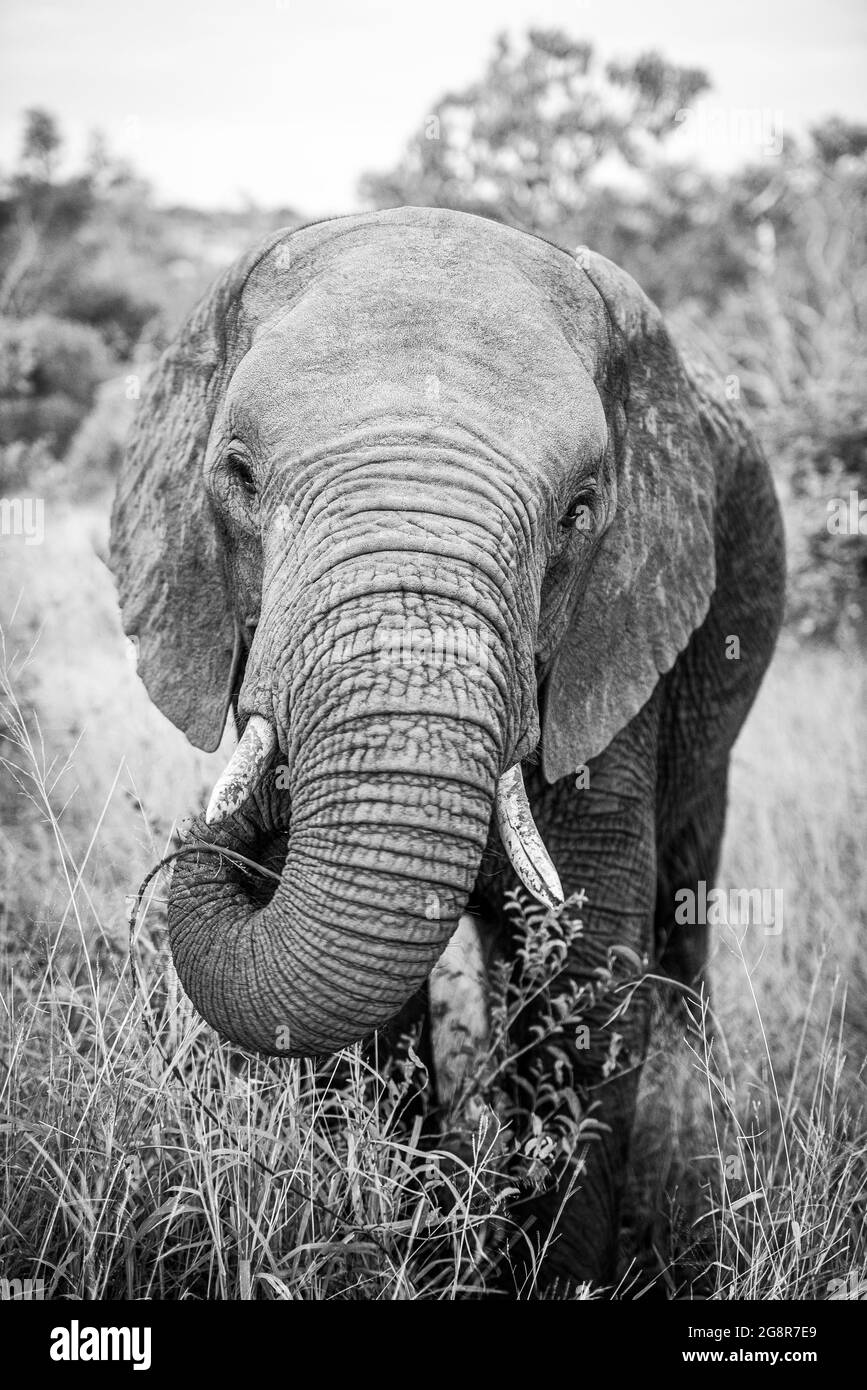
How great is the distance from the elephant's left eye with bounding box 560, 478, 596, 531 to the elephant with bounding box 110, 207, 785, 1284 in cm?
1

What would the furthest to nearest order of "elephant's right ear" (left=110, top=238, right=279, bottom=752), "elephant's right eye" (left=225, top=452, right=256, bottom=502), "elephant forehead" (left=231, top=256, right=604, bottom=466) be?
"elephant's right ear" (left=110, top=238, right=279, bottom=752) < "elephant's right eye" (left=225, top=452, right=256, bottom=502) < "elephant forehead" (left=231, top=256, right=604, bottom=466)

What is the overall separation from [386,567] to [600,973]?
1.68m

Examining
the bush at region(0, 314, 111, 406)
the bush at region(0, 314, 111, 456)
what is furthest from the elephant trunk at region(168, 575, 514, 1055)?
the bush at region(0, 314, 111, 406)

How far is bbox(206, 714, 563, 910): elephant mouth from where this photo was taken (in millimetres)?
2609

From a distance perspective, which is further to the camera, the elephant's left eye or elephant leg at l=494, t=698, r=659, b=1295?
elephant leg at l=494, t=698, r=659, b=1295

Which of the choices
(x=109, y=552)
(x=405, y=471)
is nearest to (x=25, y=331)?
(x=109, y=552)

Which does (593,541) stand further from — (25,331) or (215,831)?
(25,331)

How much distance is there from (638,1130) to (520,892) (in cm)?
137

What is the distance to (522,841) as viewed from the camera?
9.36ft

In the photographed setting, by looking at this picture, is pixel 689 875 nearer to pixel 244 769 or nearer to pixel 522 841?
pixel 522 841

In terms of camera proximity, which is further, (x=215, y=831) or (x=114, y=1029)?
(x=114, y=1029)

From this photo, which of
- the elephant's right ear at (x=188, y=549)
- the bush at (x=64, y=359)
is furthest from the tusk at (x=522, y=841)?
the bush at (x=64, y=359)

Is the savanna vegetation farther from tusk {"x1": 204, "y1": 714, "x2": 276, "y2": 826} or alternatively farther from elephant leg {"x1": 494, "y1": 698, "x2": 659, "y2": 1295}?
tusk {"x1": 204, "y1": 714, "x2": 276, "y2": 826}
